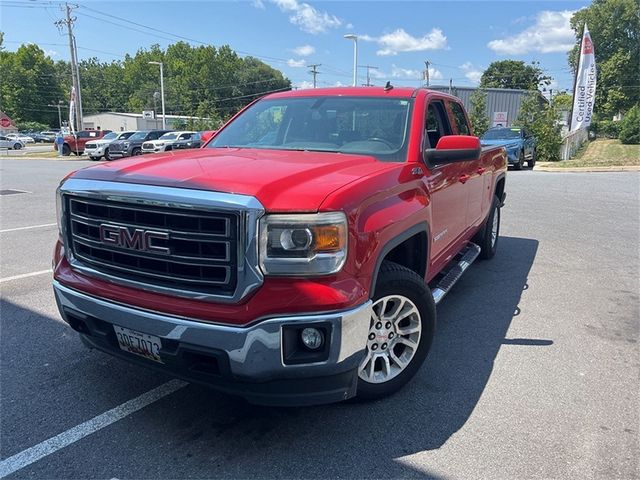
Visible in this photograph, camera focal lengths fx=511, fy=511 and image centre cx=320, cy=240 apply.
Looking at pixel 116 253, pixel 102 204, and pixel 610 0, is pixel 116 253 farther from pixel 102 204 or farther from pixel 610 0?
pixel 610 0

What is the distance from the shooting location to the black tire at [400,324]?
296 cm

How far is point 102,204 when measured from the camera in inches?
109

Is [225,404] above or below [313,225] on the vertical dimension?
below

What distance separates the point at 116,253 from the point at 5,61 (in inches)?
4064

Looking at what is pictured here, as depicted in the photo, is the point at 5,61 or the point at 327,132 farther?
the point at 5,61

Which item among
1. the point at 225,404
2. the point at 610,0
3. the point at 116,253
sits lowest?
the point at 225,404

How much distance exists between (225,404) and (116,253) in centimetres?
115

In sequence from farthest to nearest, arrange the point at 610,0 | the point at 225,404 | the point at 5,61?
the point at 5,61 < the point at 610,0 < the point at 225,404

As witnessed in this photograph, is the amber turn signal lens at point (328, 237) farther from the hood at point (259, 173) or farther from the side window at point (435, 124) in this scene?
the side window at point (435, 124)

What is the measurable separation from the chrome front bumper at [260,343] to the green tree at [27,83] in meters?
99.2

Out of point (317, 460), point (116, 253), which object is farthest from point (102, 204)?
point (317, 460)

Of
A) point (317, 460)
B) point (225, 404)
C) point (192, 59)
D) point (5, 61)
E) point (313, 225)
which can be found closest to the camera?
point (313, 225)

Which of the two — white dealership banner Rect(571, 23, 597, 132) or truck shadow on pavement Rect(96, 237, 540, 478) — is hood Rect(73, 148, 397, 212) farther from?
white dealership banner Rect(571, 23, 597, 132)

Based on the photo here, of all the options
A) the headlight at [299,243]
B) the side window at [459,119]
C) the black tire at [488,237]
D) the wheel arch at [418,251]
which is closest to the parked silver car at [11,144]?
the black tire at [488,237]
